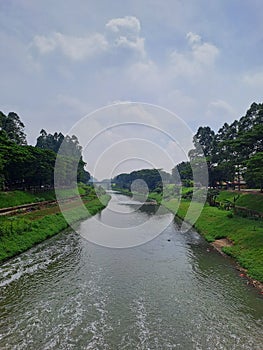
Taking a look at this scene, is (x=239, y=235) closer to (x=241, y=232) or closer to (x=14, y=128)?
(x=241, y=232)

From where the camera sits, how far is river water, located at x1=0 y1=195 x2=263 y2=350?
8992 millimetres

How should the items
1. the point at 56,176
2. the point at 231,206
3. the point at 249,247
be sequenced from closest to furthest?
1. the point at 249,247
2. the point at 231,206
3. the point at 56,176

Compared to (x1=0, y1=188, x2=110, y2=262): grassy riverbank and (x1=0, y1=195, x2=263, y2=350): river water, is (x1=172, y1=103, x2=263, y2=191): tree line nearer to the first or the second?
(x1=0, y1=195, x2=263, y2=350): river water

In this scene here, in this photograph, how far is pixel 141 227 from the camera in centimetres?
3036

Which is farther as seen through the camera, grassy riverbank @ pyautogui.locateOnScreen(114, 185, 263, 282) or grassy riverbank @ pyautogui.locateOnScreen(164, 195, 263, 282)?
grassy riverbank @ pyautogui.locateOnScreen(114, 185, 263, 282)

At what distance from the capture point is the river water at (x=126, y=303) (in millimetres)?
8992

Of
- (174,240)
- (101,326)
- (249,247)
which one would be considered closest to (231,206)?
(174,240)

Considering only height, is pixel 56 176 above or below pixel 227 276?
above

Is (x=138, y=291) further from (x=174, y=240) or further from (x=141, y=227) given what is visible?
(x=141, y=227)

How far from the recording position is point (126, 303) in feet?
37.8

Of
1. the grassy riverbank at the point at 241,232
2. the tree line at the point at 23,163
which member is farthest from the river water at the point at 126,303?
the tree line at the point at 23,163

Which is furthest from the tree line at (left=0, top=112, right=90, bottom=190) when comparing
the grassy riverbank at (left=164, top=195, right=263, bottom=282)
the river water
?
the grassy riverbank at (left=164, top=195, right=263, bottom=282)

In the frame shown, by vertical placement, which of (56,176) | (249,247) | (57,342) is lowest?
(57,342)

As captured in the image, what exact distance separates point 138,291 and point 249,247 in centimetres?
945
